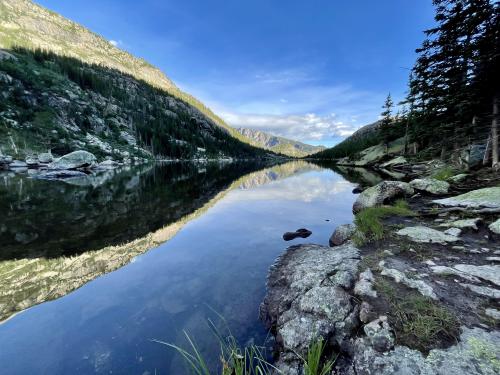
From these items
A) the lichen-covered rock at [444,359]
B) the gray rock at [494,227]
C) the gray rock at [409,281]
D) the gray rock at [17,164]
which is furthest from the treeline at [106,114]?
the gray rock at [494,227]

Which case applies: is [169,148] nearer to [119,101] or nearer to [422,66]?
[119,101]

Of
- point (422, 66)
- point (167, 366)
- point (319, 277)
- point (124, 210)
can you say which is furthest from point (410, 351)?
point (422, 66)

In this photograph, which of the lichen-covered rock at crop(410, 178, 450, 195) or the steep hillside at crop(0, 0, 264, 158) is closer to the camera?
the lichen-covered rock at crop(410, 178, 450, 195)

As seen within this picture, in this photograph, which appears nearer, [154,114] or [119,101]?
[119,101]

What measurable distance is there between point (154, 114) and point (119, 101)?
28.5 meters

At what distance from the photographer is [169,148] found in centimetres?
14088

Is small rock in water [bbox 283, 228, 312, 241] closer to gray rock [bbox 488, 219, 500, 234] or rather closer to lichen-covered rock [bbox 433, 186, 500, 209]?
gray rock [bbox 488, 219, 500, 234]

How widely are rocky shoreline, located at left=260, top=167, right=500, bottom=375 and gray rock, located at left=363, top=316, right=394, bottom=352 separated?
0.02 metres

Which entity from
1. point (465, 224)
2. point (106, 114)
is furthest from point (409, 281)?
point (106, 114)

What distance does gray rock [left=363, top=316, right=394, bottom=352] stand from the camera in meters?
4.05

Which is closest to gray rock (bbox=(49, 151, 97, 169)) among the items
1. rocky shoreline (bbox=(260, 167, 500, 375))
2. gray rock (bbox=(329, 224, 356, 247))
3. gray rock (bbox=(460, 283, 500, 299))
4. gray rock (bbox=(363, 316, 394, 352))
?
rocky shoreline (bbox=(260, 167, 500, 375))

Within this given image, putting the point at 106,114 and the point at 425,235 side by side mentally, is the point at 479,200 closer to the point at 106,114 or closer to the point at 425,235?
the point at 425,235

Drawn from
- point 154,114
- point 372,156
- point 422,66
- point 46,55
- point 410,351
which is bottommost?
point 410,351

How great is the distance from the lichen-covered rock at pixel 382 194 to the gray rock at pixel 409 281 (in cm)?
1077
